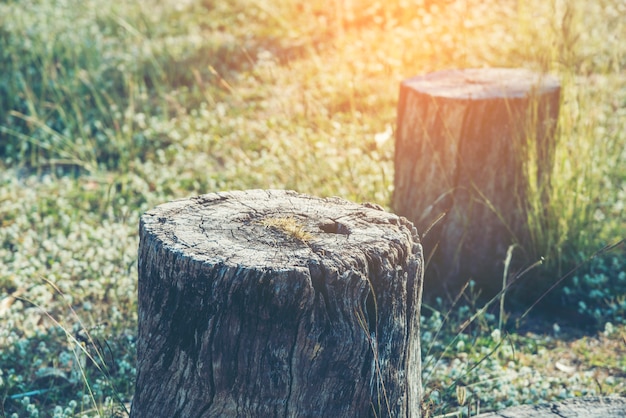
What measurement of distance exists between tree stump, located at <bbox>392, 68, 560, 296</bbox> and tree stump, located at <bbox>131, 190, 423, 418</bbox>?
164cm

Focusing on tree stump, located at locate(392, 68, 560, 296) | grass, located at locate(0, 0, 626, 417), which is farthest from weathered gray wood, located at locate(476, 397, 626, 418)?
tree stump, located at locate(392, 68, 560, 296)

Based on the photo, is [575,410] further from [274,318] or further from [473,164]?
[473,164]

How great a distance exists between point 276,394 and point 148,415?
474 millimetres

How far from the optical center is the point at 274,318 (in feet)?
7.03

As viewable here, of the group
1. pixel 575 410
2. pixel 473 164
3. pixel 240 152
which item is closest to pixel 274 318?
pixel 575 410

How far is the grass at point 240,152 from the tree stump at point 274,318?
349 mm

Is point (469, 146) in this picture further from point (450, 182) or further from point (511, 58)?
point (511, 58)

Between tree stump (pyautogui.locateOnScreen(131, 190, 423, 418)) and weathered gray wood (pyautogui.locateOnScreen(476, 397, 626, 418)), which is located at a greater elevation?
tree stump (pyautogui.locateOnScreen(131, 190, 423, 418))

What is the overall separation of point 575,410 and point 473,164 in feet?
5.83

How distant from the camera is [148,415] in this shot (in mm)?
2391

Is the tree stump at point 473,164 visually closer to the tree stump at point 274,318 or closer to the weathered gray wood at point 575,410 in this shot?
the weathered gray wood at point 575,410

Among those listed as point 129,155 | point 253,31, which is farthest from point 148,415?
point 253,31

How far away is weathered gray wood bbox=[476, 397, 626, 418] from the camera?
2561mm

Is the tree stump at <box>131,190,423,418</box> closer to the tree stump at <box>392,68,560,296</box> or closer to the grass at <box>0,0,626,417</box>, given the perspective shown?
the grass at <box>0,0,626,417</box>
